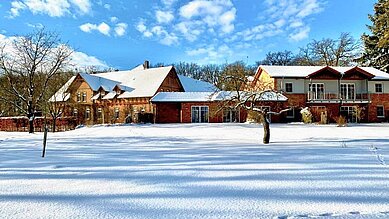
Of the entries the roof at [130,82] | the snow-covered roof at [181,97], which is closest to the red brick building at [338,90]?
the snow-covered roof at [181,97]

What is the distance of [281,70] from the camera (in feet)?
116

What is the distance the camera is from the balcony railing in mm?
34153

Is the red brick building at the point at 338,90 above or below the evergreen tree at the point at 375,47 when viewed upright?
below

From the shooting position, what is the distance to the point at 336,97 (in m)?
34.6

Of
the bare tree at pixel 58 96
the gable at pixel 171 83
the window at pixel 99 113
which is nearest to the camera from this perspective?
the bare tree at pixel 58 96

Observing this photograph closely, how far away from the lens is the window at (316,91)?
34188 millimetres

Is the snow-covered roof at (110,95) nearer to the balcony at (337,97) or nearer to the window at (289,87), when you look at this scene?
the window at (289,87)

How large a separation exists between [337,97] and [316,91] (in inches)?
87.7

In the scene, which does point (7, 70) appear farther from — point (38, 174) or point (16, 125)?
point (38, 174)

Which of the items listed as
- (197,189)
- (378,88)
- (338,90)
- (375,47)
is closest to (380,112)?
(378,88)

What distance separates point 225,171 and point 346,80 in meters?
32.8

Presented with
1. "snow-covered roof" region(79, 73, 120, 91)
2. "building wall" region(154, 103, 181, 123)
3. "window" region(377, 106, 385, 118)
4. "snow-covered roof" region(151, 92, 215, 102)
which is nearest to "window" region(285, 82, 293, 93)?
"snow-covered roof" region(151, 92, 215, 102)

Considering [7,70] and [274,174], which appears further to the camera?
→ [7,70]

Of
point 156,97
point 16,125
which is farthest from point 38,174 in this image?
point 16,125
